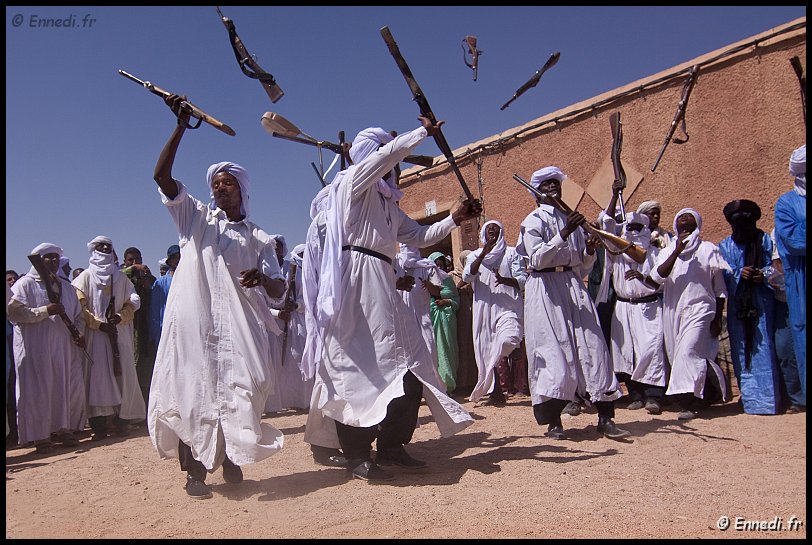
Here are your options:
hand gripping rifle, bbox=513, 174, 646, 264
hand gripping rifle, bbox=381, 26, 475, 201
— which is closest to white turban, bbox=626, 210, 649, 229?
hand gripping rifle, bbox=513, 174, 646, 264

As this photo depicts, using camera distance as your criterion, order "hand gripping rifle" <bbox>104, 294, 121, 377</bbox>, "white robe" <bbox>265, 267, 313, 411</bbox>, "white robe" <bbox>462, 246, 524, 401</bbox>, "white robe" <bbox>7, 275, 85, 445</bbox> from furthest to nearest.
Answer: "white robe" <bbox>265, 267, 313, 411</bbox>
"white robe" <bbox>462, 246, 524, 401</bbox>
"hand gripping rifle" <bbox>104, 294, 121, 377</bbox>
"white robe" <bbox>7, 275, 85, 445</bbox>

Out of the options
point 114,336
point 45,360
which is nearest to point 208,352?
point 45,360

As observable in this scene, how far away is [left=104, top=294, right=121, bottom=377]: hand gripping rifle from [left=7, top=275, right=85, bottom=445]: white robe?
366 mm

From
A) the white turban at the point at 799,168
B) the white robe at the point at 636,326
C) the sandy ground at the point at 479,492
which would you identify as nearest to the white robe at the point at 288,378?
the sandy ground at the point at 479,492

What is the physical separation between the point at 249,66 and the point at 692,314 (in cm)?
475

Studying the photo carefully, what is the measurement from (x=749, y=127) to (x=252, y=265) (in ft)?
21.1

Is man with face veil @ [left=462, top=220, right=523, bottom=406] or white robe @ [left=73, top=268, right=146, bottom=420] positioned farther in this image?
man with face veil @ [left=462, top=220, right=523, bottom=406]

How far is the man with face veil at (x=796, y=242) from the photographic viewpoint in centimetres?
386

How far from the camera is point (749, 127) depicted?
26.0 ft

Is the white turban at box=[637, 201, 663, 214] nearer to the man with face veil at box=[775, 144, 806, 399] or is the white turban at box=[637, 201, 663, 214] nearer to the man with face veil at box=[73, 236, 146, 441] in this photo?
the man with face veil at box=[775, 144, 806, 399]

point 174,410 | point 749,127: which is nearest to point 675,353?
point 749,127

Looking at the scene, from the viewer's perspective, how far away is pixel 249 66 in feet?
16.4

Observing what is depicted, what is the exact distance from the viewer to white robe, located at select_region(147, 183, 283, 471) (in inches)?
155

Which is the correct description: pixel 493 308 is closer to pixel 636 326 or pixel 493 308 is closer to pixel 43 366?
pixel 636 326
